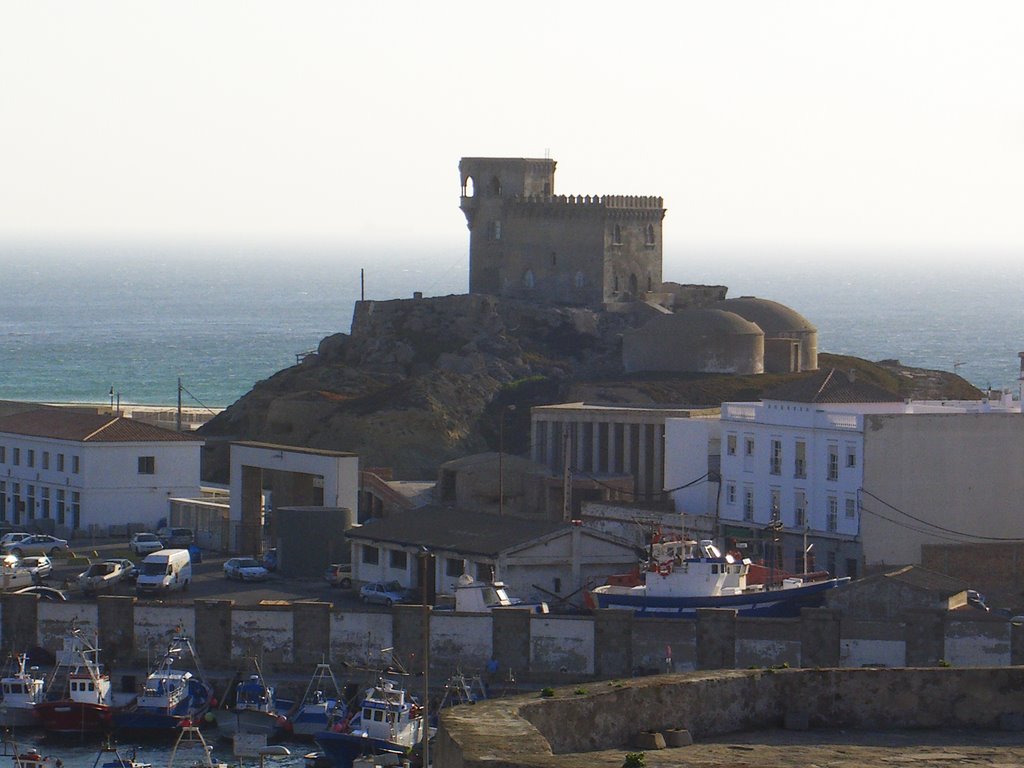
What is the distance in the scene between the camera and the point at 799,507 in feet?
216

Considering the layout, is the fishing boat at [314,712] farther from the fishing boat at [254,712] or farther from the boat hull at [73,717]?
the boat hull at [73,717]

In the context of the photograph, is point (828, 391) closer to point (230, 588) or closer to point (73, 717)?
point (230, 588)

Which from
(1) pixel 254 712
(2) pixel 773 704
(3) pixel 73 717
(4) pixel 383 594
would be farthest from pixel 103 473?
(2) pixel 773 704

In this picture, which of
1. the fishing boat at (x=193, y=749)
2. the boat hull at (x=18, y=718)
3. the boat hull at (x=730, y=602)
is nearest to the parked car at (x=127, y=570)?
the boat hull at (x=18, y=718)

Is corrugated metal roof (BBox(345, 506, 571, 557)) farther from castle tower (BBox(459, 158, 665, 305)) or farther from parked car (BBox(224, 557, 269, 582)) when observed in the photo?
castle tower (BBox(459, 158, 665, 305))

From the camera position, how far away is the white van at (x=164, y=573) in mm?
62062

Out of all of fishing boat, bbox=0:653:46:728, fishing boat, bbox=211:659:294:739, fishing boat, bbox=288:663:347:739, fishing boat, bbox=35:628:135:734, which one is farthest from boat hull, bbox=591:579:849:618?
fishing boat, bbox=0:653:46:728

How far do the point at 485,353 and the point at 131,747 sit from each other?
195ft

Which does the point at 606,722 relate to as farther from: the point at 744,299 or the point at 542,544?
the point at 744,299

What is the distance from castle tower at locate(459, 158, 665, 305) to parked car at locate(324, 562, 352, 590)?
→ 5202 centimetres

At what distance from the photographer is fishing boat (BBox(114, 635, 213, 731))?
50219mm

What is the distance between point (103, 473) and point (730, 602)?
27211mm

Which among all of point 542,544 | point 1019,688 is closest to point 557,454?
point 542,544

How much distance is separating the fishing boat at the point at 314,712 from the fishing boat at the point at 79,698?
4154mm
